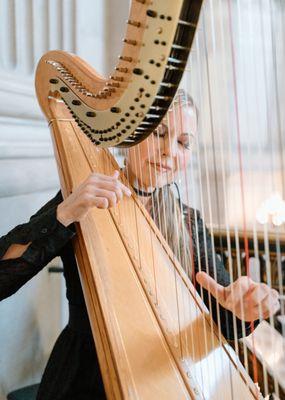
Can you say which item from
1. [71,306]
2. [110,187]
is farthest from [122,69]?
[71,306]

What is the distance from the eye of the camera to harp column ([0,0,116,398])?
118cm

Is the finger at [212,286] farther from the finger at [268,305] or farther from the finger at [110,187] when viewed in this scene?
the finger at [110,187]

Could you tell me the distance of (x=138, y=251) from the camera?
0.84 meters

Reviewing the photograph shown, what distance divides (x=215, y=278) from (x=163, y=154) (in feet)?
1.00

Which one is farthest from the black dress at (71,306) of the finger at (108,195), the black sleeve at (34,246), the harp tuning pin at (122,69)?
the harp tuning pin at (122,69)

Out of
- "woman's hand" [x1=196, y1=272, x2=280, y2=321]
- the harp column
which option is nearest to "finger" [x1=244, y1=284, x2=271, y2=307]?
"woman's hand" [x1=196, y1=272, x2=280, y2=321]

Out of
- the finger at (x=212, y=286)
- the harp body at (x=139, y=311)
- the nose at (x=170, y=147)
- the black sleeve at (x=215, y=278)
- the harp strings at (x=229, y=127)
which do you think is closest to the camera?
the harp strings at (x=229, y=127)

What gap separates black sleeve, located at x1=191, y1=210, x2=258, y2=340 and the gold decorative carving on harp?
0.06 meters

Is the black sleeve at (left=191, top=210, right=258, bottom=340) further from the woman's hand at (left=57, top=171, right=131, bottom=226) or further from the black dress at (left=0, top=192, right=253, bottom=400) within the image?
the woman's hand at (left=57, top=171, right=131, bottom=226)

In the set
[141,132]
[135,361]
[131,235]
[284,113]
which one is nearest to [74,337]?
[131,235]

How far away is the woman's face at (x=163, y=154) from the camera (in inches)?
36.5

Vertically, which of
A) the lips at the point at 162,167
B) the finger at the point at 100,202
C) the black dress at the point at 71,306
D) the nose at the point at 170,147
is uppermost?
the nose at the point at 170,147

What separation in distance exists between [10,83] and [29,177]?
10.9 inches

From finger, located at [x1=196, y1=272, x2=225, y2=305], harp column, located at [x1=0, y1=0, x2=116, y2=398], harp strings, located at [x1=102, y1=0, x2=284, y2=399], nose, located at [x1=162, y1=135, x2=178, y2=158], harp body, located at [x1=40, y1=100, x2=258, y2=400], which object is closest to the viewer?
harp strings, located at [x1=102, y1=0, x2=284, y2=399]
